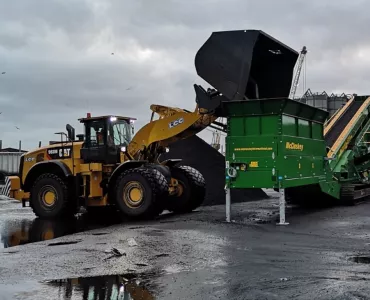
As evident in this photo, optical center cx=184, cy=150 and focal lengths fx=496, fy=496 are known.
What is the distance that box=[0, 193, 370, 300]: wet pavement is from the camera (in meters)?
5.66

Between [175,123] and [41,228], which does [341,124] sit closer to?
[175,123]

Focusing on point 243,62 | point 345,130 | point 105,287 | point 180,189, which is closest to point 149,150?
point 180,189

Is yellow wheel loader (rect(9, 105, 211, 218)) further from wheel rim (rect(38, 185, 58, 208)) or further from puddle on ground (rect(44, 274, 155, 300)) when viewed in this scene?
puddle on ground (rect(44, 274, 155, 300))

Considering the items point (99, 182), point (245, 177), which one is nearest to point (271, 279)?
point (245, 177)

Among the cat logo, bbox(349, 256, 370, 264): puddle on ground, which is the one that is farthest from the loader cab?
bbox(349, 256, 370, 264): puddle on ground

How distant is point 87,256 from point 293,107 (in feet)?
20.0

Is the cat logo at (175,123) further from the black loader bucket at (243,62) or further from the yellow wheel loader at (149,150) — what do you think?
the black loader bucket at (243,62)

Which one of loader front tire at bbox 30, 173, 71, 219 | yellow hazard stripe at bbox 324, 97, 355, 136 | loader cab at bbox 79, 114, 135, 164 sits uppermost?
yellow hazard stripe at bbox 324, 97, 355, 136

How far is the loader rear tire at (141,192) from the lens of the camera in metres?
12.1

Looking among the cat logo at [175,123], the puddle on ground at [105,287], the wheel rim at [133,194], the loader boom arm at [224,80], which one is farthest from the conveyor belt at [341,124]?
the puddle on ground at [105,287]

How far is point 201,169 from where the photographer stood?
17969 millimetres

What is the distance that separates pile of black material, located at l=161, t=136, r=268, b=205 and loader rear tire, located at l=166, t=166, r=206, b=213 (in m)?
3.10

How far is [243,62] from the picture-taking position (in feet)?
35.7

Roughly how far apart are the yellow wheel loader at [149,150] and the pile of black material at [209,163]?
3.23 m
